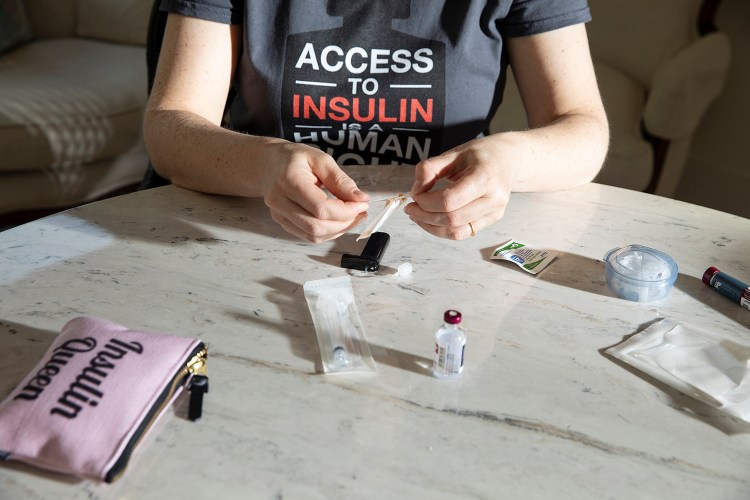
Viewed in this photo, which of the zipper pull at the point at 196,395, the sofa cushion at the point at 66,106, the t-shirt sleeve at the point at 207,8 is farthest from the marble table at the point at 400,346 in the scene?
the sofa cushion at the point at 66,106

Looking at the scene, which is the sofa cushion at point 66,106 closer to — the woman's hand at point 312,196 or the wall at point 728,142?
the woman's hand at point 312,196

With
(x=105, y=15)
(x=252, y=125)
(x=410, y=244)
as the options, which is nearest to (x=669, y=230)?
(x=410, y=244)

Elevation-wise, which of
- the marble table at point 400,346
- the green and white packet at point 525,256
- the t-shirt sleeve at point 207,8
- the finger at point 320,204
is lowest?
the marble table at point 400,346

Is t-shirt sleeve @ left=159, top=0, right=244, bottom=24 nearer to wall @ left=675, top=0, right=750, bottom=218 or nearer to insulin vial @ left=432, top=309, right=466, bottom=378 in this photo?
insulin vial @ left=432, top=309, right=466, bottom=378

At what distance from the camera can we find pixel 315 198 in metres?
0.84

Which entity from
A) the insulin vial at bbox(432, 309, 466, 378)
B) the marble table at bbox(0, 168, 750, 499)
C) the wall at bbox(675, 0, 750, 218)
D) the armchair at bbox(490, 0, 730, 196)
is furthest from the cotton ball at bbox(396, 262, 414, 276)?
the wall at bbox(675, 0, 750, 218)

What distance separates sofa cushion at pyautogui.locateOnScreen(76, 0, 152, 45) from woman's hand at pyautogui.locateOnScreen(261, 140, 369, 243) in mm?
1720

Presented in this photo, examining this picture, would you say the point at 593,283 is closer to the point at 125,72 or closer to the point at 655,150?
the point at 655,150

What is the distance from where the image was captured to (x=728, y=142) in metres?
2.52

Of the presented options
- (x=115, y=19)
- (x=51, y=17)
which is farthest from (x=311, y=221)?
(x=51, y=17)

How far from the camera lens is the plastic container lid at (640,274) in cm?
83

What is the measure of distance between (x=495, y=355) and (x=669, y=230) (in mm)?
398

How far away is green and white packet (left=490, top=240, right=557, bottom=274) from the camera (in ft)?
2.90

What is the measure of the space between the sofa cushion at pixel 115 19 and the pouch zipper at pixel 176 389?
6.41 ft
